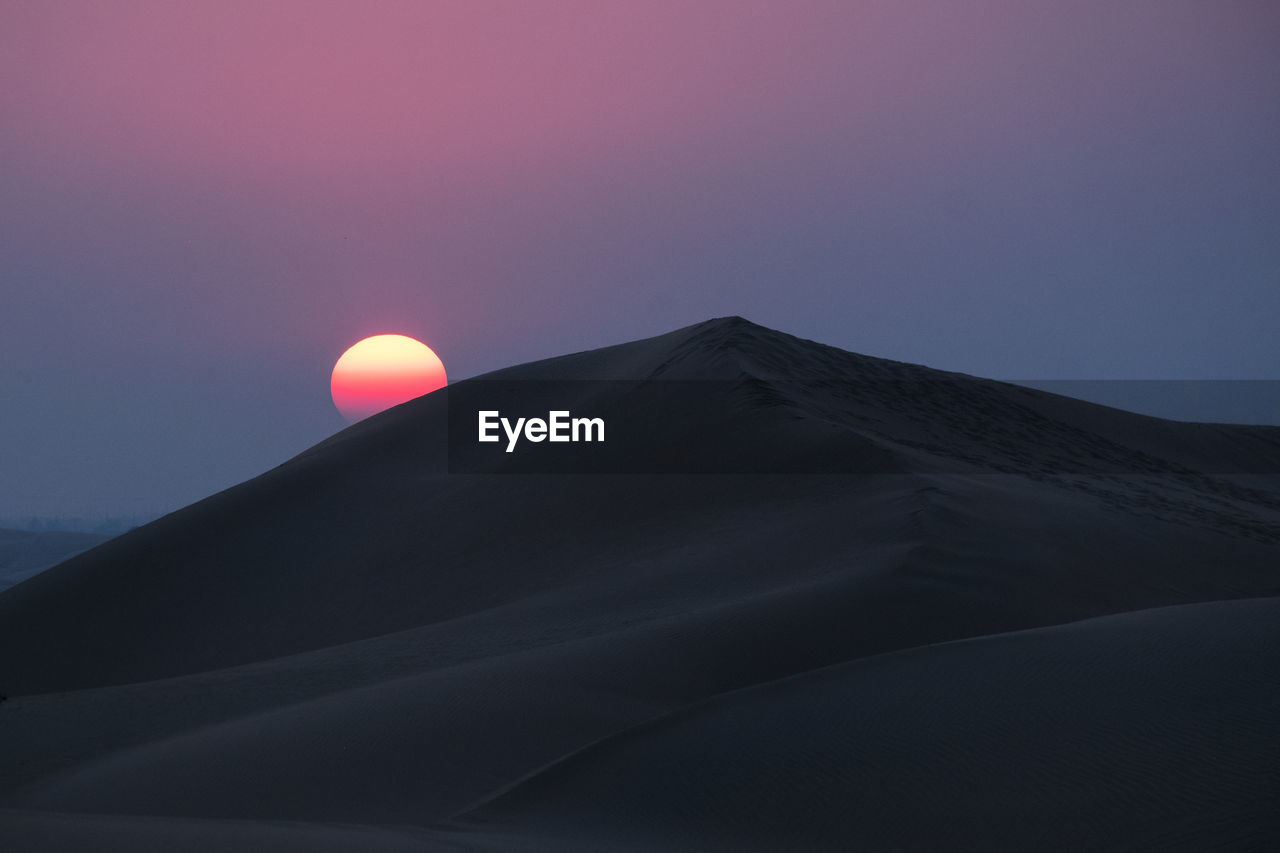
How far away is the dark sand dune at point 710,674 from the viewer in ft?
13.9

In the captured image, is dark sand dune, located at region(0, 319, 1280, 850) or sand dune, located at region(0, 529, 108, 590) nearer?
dark sand dune, located at region(0, 319, 1280, 850)

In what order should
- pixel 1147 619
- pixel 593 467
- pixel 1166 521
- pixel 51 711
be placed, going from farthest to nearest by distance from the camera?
pixel 593 467
pixel 1166 521
pixel 51 711
pixel 1147 619

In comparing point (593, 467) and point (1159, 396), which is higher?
point (1159, 396)

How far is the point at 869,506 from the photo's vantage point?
35.3 ft

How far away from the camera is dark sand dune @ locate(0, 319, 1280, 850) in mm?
4246

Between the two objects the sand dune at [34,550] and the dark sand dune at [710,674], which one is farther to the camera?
the sand dune at [34,550]

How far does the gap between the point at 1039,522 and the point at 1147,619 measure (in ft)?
12.9

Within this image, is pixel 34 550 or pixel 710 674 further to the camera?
pixel 34 550

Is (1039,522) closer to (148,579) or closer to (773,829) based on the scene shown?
(773,829)

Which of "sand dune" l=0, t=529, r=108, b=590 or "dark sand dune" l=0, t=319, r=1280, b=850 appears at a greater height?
"sand dune" l=0, t=529, r=108, b=590

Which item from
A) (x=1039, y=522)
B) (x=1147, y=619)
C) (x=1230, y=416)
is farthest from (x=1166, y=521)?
(x=1230, y=416)

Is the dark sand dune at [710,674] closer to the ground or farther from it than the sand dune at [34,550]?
closer to the ground

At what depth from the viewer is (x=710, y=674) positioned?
246 inches

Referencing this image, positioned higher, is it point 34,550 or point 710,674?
point 34,550
